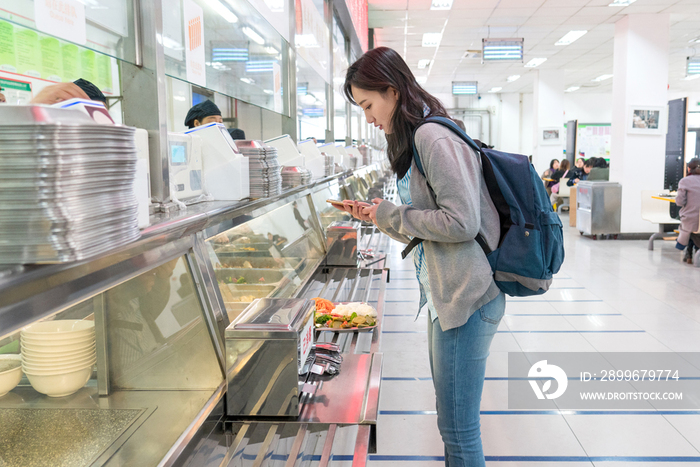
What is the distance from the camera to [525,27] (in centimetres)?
1072

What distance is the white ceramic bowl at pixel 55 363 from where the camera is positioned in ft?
4.31

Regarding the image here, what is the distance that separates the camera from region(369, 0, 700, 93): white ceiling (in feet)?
29.9

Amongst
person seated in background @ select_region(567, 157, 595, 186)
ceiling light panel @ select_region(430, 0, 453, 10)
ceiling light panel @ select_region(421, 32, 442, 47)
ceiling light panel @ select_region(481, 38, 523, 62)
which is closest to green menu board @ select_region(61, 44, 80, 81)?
ceiling light panel @ select_region(430, 0, 453, 10)

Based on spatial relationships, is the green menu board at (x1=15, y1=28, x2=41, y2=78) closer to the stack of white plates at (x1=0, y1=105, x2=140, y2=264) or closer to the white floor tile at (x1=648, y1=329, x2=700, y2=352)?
the stack of white plates at (x1=0, y1=105, x2=140, y2=264)

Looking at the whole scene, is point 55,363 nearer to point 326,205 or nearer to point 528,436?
point 528,436

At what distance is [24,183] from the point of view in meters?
0.83

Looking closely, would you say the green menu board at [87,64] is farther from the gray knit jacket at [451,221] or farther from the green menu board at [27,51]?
the gray knit jacket at [451,221]

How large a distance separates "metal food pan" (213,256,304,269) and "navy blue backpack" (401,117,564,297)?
91cm

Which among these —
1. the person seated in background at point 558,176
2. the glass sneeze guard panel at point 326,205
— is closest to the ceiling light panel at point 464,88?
the person seated in background at point 558,176

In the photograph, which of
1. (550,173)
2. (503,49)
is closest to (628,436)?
(503,49)

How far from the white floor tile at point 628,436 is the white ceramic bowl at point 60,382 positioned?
95.7 inches

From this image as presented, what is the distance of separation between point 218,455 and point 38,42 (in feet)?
12.2

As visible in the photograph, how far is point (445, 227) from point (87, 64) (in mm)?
4081

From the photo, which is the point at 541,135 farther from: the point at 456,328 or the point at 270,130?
the point at 456,328
